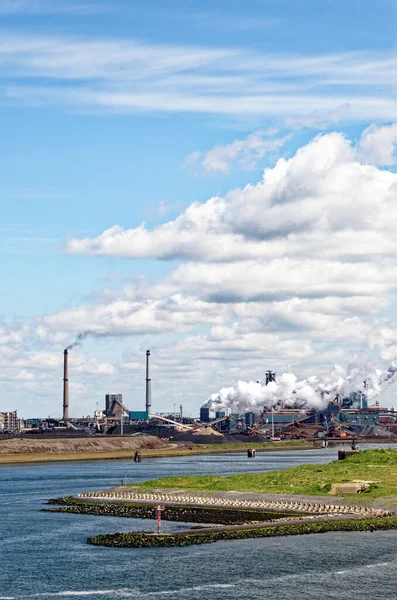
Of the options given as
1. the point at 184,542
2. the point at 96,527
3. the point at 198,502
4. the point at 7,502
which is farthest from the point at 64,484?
the point at 184,542

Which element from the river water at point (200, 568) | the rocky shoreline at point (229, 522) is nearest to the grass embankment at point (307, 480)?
the rocky shoreline at point (229, 522)

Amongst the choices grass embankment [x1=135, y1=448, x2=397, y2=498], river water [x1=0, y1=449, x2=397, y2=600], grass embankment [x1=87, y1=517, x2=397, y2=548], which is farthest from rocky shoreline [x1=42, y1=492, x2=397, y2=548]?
grass embankment [x1=135, y1=448, x2=397, y2=498]

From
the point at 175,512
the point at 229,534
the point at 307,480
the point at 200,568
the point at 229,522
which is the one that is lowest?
the point at 200,568

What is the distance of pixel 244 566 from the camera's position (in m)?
70.0

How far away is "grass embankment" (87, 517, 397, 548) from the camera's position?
7962 centimetres

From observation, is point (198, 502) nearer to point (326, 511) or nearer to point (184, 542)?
point (326, 511)

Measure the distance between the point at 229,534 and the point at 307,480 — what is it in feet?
133

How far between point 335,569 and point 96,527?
104 ft

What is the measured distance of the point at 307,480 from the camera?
122 m

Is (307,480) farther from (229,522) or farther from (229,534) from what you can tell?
(229,534)

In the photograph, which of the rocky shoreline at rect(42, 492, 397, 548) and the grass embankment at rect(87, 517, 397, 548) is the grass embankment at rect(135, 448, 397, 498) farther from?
the grass embankment at rect(87, 517, 397, 548)

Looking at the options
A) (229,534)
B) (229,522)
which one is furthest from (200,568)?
(229,522)

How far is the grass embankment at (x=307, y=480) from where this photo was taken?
110 meters

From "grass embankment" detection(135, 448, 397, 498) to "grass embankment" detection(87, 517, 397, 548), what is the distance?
639 inches
